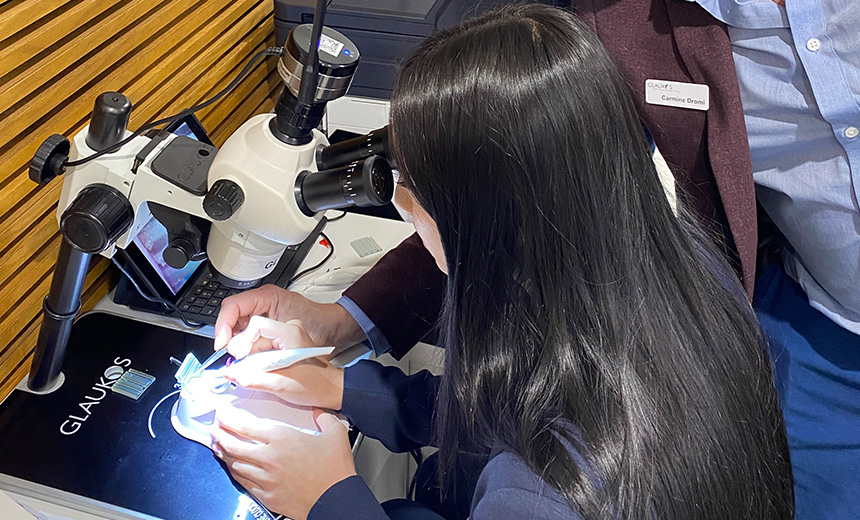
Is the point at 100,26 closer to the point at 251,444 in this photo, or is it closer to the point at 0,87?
the point at 0,87

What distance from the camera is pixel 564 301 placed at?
29.3 inches

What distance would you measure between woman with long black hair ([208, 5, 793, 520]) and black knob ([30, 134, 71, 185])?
0.40 m

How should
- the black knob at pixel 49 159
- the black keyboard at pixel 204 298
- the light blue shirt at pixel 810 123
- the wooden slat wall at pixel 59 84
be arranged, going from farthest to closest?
the black keyboard at pixel 204 298 → the light blue shirt at pixel 810 123 → the wooden slat wall at pixel 59 84 → the black knob at pixel 49 159

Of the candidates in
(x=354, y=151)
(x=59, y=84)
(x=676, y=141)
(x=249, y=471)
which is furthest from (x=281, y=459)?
(x=676, y=141)

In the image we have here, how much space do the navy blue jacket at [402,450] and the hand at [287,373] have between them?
0.03 meters

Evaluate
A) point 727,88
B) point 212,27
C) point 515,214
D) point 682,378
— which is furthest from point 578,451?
point 212,27

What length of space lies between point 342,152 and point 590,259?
0.31 m

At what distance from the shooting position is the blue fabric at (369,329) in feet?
3.65

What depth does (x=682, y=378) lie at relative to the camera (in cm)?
75

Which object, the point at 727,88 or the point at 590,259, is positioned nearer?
the point at 590,259

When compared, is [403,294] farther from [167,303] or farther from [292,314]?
[167,303]

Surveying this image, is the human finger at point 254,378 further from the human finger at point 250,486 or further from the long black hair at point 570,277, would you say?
the long black hair at point 570,277

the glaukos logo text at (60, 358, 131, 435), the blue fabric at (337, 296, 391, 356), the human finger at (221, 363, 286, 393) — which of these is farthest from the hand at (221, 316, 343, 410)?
the glaukos logo text at (60, 358, 131, 435)

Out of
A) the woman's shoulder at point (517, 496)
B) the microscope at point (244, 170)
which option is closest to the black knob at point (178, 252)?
the microscope at point (244, 170)
